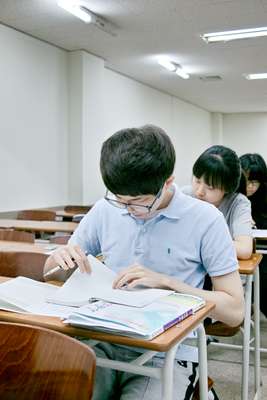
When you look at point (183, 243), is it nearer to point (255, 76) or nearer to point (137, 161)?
point (137, 161)

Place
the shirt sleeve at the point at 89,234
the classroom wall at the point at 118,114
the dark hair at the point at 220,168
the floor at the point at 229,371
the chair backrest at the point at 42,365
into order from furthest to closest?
the classroom wall at the point at 118,114, the floor at the point at 229,371, the dark hair at the point at 220,168, the shirt sleeve at the point at 89,234, the chair backrest at the point at 42,365

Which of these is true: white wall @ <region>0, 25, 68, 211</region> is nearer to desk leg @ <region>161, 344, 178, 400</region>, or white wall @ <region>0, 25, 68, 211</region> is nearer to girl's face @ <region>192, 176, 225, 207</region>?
girl's face @ <region>192, 176, 225, 207</region>

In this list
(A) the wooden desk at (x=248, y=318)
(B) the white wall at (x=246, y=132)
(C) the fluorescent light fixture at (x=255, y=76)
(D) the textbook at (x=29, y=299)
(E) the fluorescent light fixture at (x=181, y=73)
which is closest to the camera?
(D) the textbook at (x=29, y=299)

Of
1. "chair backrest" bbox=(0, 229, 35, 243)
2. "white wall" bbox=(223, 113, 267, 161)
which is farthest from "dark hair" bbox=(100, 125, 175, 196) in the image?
→ "white wall" bbox=(223, 113, 267, 161)

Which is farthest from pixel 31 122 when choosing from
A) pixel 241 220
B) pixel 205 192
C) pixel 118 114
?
pixel 241 220

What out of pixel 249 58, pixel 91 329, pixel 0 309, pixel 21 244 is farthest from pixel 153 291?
pixel 249 58

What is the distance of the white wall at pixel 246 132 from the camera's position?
38.6 ft

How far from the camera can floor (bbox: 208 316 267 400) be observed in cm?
245

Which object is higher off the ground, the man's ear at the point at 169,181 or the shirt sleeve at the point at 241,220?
the man's ear at the point at 169,181

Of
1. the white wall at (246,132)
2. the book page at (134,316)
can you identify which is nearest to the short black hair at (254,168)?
the book page at (134,316)

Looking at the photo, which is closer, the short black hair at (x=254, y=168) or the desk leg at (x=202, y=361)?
the desk leg at (x=202, y=361)

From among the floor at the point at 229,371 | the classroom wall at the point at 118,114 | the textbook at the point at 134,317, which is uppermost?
the classroom wall at the point at 118,114

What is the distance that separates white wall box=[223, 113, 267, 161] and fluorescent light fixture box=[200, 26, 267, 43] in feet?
21.9

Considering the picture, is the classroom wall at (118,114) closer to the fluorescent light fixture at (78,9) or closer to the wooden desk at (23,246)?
the fluorescent light fixture at (78,9)
